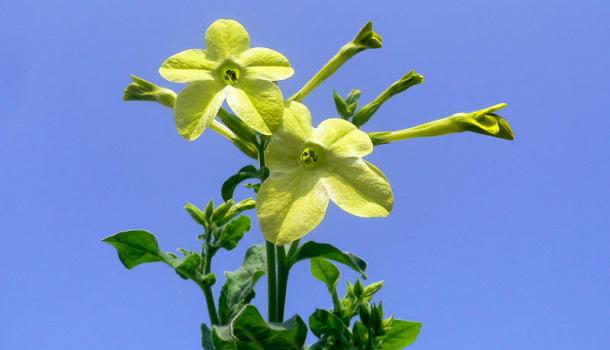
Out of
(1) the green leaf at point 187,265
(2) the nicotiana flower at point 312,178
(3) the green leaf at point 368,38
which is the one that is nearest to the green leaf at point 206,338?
(1) the green leaf at point 187,265

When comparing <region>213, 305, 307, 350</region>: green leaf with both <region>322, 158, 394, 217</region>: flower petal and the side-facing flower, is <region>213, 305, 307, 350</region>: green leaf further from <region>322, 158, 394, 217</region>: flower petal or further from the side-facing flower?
the side-facing flower

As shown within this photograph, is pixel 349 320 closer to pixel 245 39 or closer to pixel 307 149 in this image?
pixel 307 149

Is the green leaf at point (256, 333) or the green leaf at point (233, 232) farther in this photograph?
the green leaf at point (233, 232)

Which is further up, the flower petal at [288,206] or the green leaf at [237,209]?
the green leaf at [237,209]

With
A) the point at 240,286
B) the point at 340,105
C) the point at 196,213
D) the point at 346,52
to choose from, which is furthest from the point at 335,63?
the point at 240,286

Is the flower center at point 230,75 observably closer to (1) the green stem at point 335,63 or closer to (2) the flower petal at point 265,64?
(2) the flower petal at point 265,64

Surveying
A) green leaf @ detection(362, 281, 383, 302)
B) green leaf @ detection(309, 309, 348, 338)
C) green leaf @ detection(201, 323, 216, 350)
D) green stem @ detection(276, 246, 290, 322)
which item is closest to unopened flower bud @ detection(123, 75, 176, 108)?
green stem @ detection(276, 246, 290, 322)
